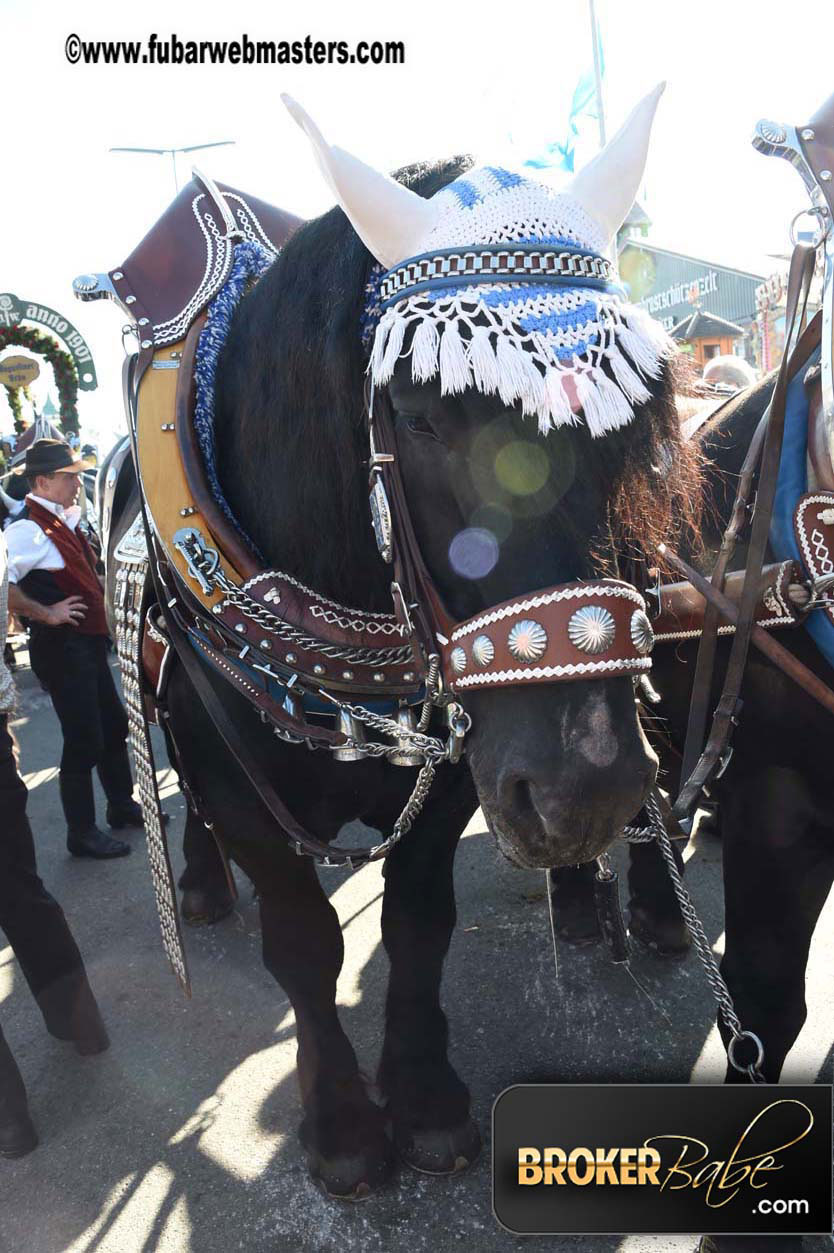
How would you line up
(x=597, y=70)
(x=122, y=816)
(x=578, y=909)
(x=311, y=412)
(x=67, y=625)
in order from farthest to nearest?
(x=597, y=70) < (x=122, y=816) < (x=67, y=625) < (x=578, y=909) < (x=311, y=412)

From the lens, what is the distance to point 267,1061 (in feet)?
8.59

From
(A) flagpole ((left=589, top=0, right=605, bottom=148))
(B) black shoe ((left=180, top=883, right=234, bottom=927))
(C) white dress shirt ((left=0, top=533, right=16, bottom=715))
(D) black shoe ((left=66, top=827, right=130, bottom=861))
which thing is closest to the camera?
(C) white dress shirt ((left=0, top=533, right=16, bottom=715))

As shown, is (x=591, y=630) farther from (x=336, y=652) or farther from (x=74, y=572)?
(x=74, y=572)

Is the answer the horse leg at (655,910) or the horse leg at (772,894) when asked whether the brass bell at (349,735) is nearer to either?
the horse leg at (772,894)

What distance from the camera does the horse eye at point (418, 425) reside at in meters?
1.33

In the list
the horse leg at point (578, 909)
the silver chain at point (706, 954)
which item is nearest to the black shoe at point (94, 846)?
the horse leg at point (578, 909)

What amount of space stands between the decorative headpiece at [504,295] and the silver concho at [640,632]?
0.90 feet

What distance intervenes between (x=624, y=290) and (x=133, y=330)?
4.03 feet

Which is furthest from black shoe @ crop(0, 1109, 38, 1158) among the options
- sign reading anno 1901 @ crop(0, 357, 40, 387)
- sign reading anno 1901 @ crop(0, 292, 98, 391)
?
sign reading anno 1901 @ crop(0, 357, 40, 387)

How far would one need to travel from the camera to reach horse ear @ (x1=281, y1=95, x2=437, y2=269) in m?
1.35

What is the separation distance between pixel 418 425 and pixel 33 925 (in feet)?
7.12

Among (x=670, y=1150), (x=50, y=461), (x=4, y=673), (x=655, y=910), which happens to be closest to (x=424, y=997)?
(x=670, y=1150)

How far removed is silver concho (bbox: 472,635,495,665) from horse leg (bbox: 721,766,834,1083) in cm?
79

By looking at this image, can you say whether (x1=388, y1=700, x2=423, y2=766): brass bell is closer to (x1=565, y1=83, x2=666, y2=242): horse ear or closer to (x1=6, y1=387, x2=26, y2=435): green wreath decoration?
(x1=565, y1=83, x2=666, y2=242): horse ear
